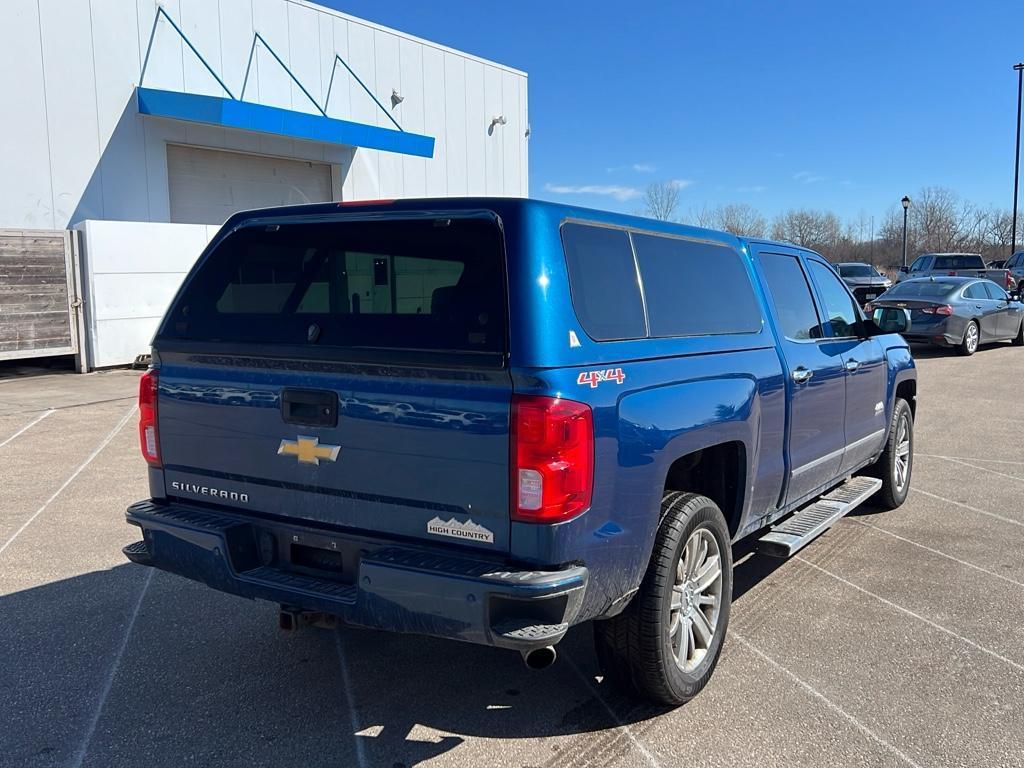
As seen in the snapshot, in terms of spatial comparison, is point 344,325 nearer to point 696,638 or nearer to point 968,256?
point 696,638

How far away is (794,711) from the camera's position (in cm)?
364

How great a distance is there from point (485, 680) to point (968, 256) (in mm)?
Answer: 30337

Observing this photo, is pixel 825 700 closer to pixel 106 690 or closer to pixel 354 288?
pixel 354 288

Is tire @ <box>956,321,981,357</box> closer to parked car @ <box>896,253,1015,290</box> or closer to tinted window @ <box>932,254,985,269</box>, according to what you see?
parked car @ <box>896,253,1015,290</box>

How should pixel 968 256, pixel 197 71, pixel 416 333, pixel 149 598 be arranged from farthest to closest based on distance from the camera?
pixel 968 256, pixel 197 71, pixel 149 598, pixel 416 333

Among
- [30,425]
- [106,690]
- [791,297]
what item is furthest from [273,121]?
[106,690]

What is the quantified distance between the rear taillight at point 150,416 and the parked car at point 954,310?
51.2 ft

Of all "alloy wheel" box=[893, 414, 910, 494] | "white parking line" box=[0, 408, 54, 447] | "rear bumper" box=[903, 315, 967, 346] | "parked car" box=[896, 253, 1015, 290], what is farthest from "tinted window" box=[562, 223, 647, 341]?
"parked car" box=[896, 253, 1015, 290]

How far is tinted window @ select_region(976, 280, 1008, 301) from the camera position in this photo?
Result: 18203 millimetres

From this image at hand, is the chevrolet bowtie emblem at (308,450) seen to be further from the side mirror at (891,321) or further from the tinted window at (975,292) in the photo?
the tinted window at (975,292)

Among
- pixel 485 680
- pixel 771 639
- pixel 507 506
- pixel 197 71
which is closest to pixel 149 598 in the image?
pixel 485 680

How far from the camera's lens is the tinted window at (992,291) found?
717 inches

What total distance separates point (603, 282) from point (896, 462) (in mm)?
4257

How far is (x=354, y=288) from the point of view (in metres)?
3.62
